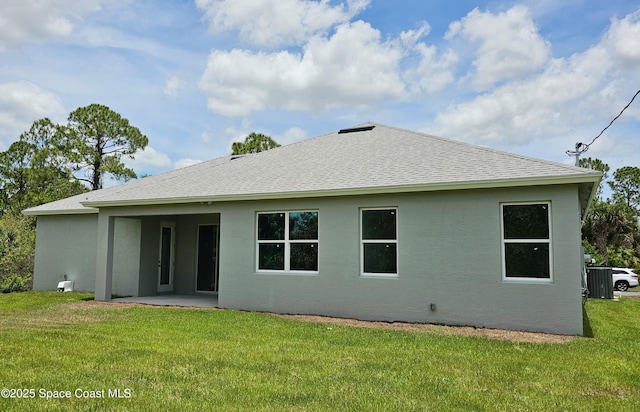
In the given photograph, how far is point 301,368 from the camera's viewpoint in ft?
20.7

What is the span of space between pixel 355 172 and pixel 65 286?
38.5ft

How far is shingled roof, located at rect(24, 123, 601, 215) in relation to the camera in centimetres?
995

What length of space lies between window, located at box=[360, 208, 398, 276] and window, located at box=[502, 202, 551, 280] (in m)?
2.35

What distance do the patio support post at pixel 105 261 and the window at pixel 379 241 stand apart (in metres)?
7.96

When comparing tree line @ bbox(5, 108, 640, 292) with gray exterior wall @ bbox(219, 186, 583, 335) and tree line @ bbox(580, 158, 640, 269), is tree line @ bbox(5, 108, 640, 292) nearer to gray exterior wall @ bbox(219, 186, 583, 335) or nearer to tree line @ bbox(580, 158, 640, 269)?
tree line @ bbox(580, 158, 640, 269)

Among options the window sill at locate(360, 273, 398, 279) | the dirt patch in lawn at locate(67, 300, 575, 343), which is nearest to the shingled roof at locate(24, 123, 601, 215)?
the window sill at locate(360, 273, 398, 279)

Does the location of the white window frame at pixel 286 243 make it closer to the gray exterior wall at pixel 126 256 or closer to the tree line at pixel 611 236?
the gray exterior wall at pixel 126 256

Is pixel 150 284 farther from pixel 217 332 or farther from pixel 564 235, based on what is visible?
pixel 564 235

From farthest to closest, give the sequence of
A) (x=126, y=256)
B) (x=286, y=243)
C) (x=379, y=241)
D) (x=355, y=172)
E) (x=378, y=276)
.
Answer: (x=126, y=256)
(x=286, y=243)
(x=355, y=172)
(x=379, y=241)
(x=378, y=276)

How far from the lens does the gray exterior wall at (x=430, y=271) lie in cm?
935

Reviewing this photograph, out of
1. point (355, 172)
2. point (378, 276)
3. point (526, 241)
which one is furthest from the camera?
point (355, 172)

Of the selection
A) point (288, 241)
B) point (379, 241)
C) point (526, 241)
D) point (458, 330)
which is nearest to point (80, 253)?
point (288, 241)

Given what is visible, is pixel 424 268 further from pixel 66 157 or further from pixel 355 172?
pixel 66 157

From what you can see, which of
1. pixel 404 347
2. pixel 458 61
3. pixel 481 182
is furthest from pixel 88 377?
pixel 458 61
